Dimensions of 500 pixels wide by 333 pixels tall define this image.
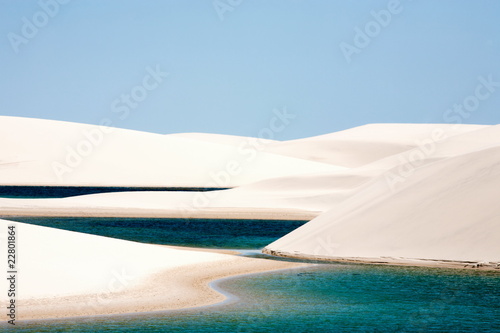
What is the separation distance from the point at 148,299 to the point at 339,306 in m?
3.85

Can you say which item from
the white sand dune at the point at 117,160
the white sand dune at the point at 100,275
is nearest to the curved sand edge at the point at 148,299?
the white sand dune at the point at 100,275

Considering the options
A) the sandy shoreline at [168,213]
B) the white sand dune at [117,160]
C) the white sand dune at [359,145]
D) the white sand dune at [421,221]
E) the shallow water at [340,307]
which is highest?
the white sand dune at [359,145]

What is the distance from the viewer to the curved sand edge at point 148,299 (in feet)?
52.9

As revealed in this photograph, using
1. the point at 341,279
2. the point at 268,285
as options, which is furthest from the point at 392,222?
the point at 268,285

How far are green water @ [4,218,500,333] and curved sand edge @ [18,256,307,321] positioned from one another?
1.58 feet

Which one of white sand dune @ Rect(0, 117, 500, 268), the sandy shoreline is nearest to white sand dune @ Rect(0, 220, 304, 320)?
white sand dune @ Rect(0, 117, 500, 268)

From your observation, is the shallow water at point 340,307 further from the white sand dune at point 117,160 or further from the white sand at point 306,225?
the white sand dune at point 117,160

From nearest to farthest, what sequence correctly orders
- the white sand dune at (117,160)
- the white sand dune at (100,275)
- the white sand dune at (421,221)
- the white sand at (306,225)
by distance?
the white sand dune at (100,275)
the white sand at (306,225)
the white sand dune at (421,221)
the white sand dune at (117,160)

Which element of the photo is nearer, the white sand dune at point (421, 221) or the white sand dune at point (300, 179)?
the white sand dune at point (421, 221)

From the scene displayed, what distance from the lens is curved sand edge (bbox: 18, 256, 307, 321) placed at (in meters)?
16.1

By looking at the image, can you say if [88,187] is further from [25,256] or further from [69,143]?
[25,256]

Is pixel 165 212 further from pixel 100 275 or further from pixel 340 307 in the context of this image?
pixel 340 307

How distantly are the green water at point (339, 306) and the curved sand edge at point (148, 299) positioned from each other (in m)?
0.48

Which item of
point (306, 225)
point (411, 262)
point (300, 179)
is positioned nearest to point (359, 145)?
point (300, 179)
